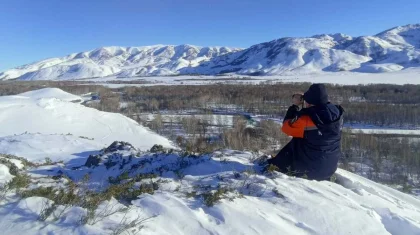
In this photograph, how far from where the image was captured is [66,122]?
23375 millimetres

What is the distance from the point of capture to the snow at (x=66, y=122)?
836 inches

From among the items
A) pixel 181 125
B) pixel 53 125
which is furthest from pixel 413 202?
pixel 181 125

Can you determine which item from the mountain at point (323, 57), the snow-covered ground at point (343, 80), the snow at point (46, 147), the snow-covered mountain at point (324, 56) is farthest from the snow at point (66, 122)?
the mountain at point (323, 57)

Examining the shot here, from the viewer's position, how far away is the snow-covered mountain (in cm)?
13150

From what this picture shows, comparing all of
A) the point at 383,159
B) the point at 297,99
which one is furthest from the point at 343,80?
the point at 297,99

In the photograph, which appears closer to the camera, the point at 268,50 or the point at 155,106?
the point at 155,106

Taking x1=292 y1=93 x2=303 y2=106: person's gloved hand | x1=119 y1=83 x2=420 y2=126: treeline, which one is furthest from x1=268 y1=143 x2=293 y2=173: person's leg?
x1=119 y1=83 x2=420 y2=126: treeline

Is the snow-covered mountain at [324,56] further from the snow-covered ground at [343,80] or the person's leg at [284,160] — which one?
the person's leg at [284,160]

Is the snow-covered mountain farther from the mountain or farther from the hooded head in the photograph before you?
the hooded head

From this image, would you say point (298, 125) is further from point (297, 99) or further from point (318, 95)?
point (297, 99)

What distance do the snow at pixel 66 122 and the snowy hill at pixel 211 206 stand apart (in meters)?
15.4

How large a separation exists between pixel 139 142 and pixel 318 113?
16424 mm

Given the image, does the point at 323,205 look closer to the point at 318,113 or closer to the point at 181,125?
the point at 318,113

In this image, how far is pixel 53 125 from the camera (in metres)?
22.7
